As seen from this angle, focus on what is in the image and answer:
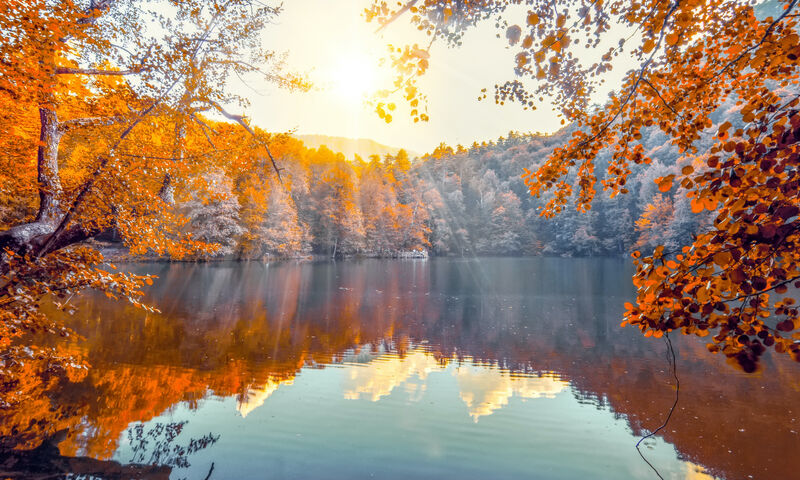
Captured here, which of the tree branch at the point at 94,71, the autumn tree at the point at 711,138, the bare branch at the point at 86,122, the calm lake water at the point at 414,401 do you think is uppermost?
the tree branch at the point at 94,71

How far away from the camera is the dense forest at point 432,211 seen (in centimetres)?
4339

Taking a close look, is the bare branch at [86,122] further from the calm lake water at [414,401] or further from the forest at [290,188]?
the calm lake water at [414,401]

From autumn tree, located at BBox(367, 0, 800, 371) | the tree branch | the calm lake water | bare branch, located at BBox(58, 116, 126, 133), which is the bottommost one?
the calm lake water

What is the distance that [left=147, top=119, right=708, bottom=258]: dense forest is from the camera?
142 feet

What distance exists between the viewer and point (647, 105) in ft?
10.2

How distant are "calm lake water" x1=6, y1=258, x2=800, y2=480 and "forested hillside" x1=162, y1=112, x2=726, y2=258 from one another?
24145 millimetres

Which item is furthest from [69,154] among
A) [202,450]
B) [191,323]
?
[202,450]

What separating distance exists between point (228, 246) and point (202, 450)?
35935 mm

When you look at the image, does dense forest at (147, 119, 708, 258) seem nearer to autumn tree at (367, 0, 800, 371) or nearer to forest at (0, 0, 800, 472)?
forest at (0, 0, 800, 472)

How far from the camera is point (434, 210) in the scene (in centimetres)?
7312

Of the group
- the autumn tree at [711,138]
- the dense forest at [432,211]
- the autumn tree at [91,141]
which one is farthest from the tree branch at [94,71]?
the dense forest at [432,211]

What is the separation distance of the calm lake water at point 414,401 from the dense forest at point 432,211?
24.1m

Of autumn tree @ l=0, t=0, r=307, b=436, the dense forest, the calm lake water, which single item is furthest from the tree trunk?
the dense forest

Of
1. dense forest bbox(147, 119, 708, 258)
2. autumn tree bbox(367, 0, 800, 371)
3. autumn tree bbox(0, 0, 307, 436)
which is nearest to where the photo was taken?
autumn tree bbox(367, 0, 800, 371)
